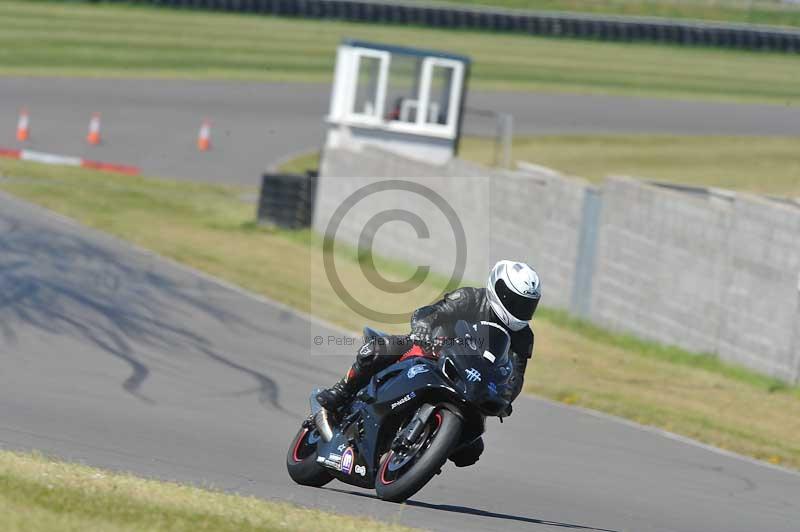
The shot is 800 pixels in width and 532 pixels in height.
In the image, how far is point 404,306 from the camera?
1900cm

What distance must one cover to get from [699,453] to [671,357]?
4.40 m

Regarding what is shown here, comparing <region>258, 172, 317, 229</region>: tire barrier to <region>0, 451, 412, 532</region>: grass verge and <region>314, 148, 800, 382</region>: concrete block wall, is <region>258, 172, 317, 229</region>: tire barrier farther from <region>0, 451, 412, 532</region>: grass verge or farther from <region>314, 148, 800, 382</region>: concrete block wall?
<region>0, 451, 412, 532</region>: grass verge

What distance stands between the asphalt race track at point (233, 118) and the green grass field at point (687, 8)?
9684 millimetres

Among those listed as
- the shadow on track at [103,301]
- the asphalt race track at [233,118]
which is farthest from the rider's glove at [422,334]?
the asphalt race track at [233,118]

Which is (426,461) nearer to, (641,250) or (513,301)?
(513,301)

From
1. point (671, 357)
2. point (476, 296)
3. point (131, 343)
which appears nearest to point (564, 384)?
point (671, 357)

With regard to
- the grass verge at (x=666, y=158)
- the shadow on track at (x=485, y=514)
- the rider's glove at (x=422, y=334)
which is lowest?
the grass verge at (x=666, y=158)

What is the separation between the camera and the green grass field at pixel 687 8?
4934cm

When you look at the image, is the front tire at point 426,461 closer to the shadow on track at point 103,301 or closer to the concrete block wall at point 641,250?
the shadow on track at point 103,301

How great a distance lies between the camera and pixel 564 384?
14773mm

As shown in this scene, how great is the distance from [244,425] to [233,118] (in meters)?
25.0

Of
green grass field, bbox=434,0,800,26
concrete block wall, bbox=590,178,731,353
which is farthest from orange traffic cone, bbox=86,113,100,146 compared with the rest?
green grass field, bbox=434,0,800,26

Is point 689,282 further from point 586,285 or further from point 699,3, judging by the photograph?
point 699,3

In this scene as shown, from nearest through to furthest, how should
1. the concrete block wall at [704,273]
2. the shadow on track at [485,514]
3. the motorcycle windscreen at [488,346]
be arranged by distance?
1. the motorcycle windscreen at [488,346]
2. the shadow on track at [485,514]
3. the concrete block wall at [704,273]
